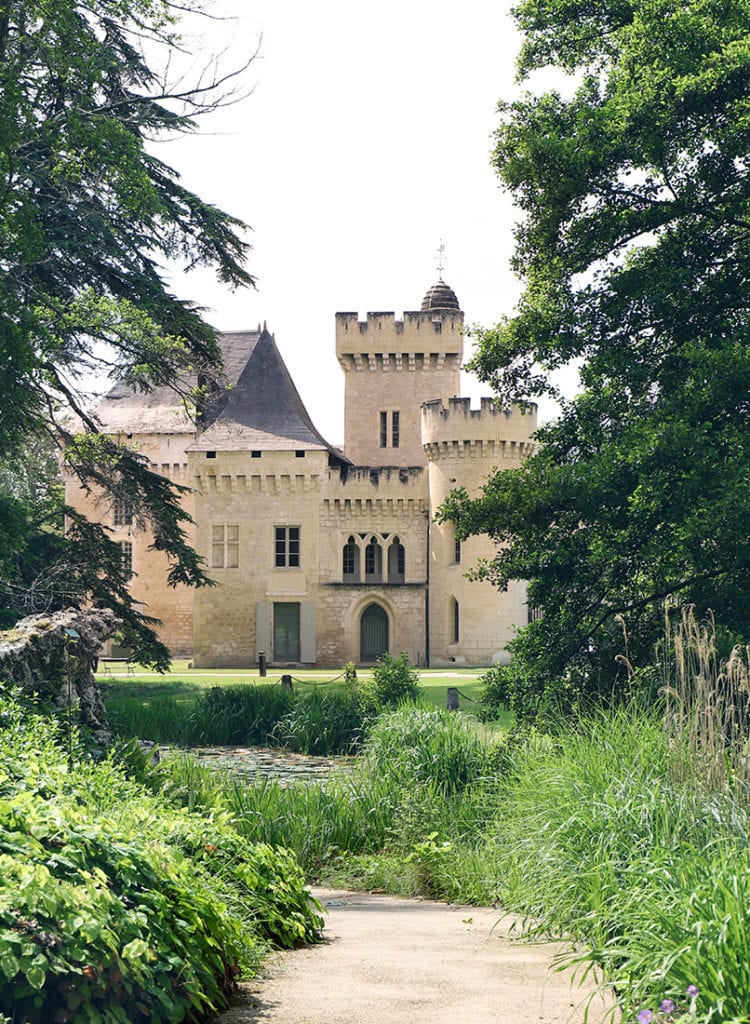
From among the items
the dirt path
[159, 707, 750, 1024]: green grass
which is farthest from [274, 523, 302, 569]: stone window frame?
the dirt path

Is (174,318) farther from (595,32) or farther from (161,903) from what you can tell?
(161,903)

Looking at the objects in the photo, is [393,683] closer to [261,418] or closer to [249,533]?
[249,533]

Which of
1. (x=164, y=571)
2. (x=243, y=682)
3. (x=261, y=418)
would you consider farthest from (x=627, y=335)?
(x=164, y=571)

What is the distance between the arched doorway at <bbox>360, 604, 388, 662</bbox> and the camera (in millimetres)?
37344

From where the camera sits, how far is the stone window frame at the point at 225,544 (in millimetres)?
37750

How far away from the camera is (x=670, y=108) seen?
1256 centimetres

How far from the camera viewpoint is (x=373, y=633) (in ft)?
123

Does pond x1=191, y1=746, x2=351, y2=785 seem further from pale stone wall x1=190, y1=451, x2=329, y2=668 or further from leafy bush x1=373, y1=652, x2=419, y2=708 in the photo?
pale stone wall x1=190, y1=451, x2=329, y2=668

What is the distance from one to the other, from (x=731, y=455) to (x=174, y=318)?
949cm

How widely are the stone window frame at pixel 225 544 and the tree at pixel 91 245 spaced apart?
16473 millimetres

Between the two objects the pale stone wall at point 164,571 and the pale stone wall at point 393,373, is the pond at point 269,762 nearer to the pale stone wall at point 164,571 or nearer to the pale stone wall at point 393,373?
the pale stone wall at point 164,571

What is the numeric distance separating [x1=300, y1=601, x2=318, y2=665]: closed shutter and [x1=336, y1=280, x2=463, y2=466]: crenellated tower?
6954mm

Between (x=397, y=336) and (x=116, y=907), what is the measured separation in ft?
125

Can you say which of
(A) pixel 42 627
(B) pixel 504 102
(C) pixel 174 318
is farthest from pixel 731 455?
(C) pixel 174 318
